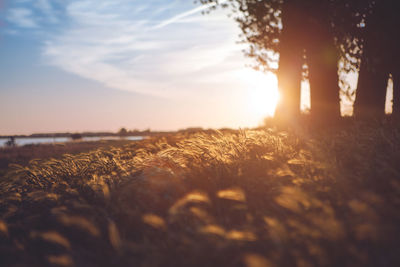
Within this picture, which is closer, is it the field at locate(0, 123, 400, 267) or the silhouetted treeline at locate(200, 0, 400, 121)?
the field at locate(0, 123, 400, 267)

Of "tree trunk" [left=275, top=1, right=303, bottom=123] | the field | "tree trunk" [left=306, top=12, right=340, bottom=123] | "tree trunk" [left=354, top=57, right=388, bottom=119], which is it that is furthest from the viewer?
"tree trunk" [left=275, top=1, right=303, bottom=123]

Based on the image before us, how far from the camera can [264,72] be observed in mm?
21172

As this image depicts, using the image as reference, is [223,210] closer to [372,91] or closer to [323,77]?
[323,77]

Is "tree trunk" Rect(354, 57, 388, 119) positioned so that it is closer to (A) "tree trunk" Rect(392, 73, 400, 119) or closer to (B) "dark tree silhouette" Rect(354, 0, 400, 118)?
(B) "dark tree silhouette" Rect(354, 0, 400, 118)

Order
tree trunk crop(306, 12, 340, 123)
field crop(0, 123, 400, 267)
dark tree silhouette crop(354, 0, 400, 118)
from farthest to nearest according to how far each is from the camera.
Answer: tree trunk crop(306, 12, 340, 123) → dark tree silhouette crop(354, 0, 400, 118) → field crop(0, 123, 400, 267)

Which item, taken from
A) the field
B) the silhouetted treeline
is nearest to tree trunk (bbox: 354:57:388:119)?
the silhouetted treeline

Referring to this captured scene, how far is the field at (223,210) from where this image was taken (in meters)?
2.72

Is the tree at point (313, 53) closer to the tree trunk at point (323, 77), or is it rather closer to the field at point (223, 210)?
the tree trunk at point (323, 77)

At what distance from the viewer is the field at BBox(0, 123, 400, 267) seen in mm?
2721

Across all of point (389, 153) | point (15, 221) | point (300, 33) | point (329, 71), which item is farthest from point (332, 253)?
point (300, 33)

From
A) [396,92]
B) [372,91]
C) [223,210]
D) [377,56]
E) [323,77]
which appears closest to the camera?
[223,210]

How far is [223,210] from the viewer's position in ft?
12.5

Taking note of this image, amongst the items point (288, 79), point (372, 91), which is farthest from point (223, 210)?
point (288, 79)

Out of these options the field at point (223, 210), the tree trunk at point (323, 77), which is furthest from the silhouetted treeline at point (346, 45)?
the field at point (223, 210)
